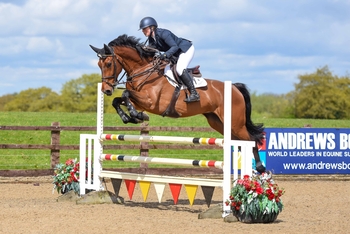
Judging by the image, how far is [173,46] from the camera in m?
7.65

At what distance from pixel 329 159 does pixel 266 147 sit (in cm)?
162

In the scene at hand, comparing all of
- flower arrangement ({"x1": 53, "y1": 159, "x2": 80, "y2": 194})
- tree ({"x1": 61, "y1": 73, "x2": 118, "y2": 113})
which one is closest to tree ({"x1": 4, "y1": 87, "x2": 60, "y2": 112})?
tree ({"x1": 61, "y1": 73, "x2": 118, "y2": 113})

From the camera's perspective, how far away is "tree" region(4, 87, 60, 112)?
3525 cm

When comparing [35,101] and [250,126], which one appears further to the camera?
[35,101]

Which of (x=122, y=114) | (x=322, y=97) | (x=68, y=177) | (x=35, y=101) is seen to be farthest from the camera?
(x=322, y=97)

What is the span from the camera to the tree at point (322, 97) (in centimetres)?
3938

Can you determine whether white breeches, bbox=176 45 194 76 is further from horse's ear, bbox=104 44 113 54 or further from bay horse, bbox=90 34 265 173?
horse's ear, bbox=104 44 113 54

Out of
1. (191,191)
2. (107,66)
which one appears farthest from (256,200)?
(107,66)

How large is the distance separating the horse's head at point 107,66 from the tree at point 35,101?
27657 mm

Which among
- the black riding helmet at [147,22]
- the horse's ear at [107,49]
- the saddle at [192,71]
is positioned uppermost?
the black riding helmet at [147,22]

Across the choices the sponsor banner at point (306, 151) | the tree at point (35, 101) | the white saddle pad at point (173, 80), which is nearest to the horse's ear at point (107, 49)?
the white saddle pad at point (173, 80)

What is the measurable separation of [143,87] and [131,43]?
70 cm

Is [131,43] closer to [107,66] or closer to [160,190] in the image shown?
[107,66]

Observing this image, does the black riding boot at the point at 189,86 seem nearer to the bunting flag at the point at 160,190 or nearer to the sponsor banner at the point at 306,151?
the bunting flag at the point at 160,190
